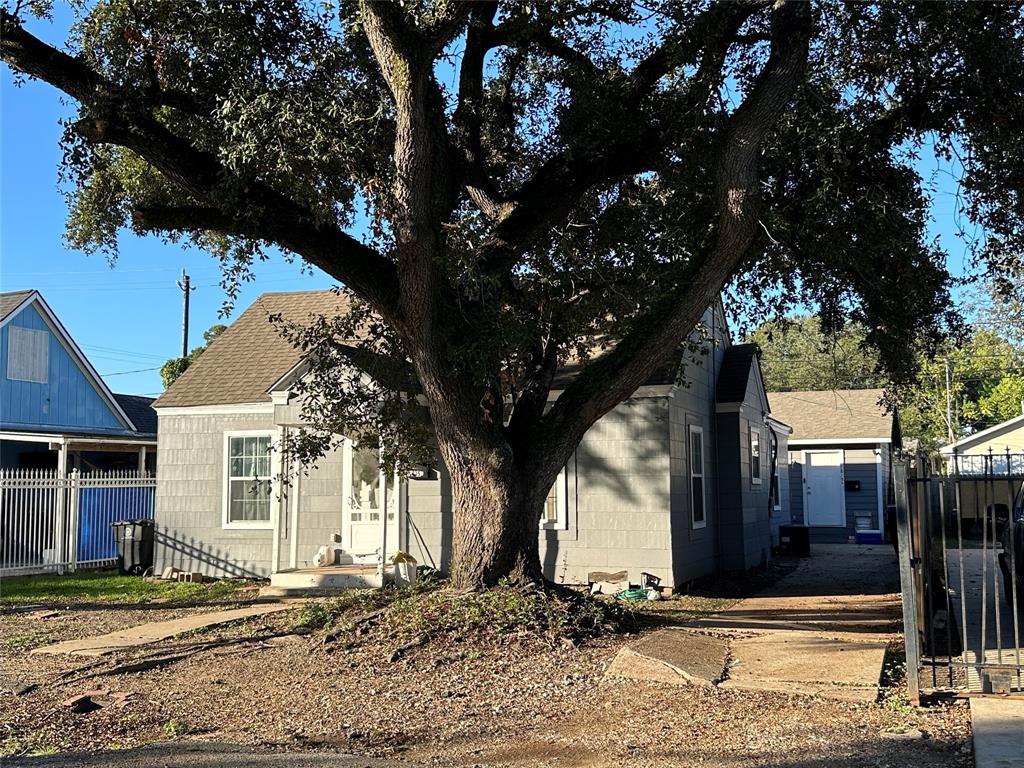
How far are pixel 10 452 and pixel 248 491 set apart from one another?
32.6 ft

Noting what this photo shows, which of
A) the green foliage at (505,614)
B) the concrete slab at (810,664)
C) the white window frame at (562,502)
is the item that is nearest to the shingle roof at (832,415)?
the white window frame at (562,502)

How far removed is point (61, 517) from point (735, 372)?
43.8 ft

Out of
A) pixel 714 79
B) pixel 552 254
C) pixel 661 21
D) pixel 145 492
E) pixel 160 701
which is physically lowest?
pixel 160 701

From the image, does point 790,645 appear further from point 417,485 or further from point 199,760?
point 417,485

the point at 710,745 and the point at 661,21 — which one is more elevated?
the point at 661,21

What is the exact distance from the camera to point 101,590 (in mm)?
15586

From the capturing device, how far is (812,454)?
26.7 meters

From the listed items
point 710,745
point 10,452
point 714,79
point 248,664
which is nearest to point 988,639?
point 710,745

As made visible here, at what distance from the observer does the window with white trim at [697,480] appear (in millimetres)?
15242

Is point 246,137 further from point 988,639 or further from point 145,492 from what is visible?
point 145,492

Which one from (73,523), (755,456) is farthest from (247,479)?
(755,456)

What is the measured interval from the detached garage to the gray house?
704cm

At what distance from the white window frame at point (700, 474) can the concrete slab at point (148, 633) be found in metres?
6.49

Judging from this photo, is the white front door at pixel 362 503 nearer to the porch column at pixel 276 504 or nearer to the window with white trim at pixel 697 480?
the porch column at pixel 276 504
